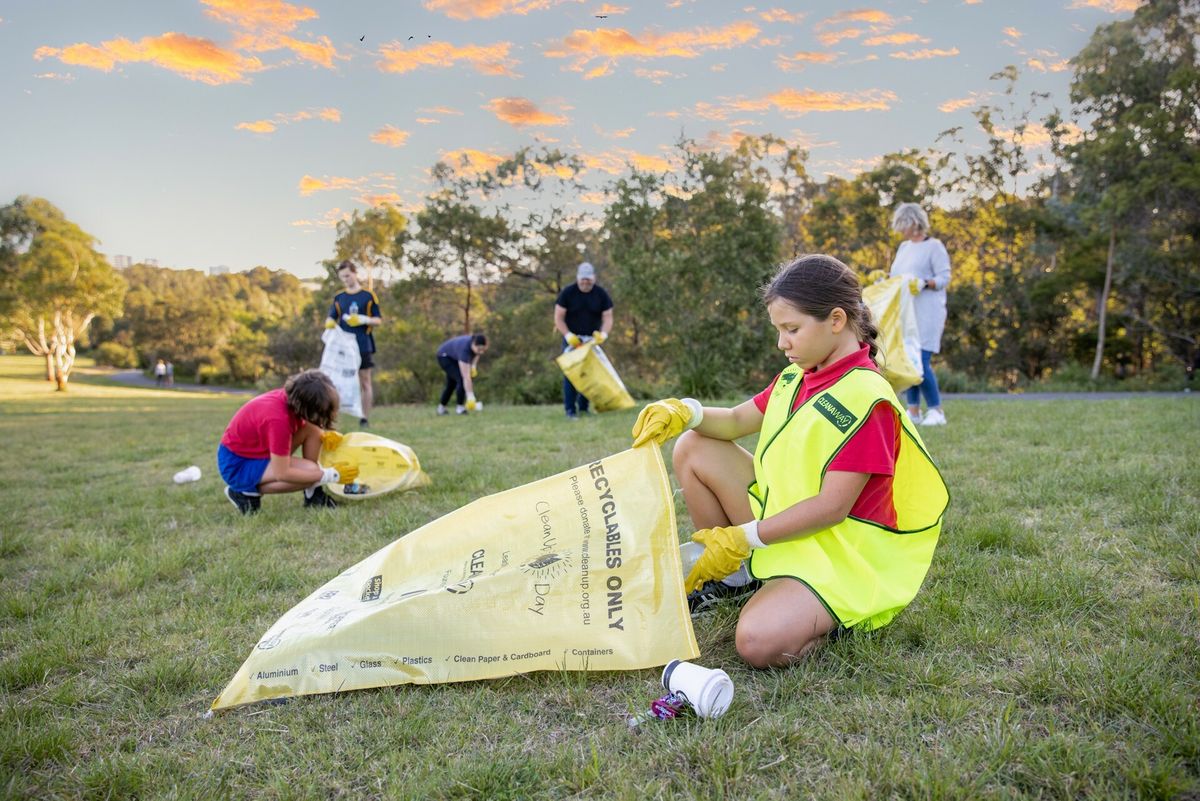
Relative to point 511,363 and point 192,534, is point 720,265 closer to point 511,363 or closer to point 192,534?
point 511,363

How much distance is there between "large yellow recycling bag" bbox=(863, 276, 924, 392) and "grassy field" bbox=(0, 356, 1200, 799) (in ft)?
6.41

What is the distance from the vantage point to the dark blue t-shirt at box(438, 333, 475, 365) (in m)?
10.2

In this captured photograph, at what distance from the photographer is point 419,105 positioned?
1241 cm

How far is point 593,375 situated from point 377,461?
403 centimetres

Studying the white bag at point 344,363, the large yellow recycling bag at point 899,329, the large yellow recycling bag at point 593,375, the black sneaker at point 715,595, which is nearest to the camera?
the black sneaker at point 715,595

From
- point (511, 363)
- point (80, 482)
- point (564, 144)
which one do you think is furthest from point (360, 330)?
point (564, 144)

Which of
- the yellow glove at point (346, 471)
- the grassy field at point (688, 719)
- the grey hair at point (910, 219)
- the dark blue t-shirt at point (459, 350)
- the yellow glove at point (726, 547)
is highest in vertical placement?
the grey hair at point (910, 219)

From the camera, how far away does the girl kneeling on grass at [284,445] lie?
156 inches

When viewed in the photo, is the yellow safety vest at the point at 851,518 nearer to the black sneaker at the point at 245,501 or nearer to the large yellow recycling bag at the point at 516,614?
the large yellow recycling bag at the point at 516,614

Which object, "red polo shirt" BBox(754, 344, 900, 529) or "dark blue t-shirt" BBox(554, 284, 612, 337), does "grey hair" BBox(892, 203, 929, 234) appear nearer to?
"dark blue t-shirt" BBox(554, 284, 612, 337)

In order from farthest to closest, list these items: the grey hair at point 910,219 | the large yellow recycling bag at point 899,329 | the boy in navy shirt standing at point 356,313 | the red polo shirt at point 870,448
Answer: the boy in navy shirt standing at point 356,313
the grey hair at point 910,219
the large yellow recycling bag at point 899,329
the red polo shirt at point 870,448

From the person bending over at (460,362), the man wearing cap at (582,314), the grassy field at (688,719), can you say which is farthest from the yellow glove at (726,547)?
the person bending over at (460,362)

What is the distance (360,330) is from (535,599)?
253 inches

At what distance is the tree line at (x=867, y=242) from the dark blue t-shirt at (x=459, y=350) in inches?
133
